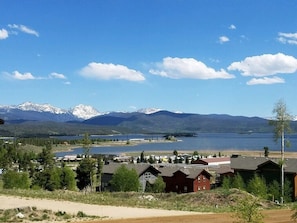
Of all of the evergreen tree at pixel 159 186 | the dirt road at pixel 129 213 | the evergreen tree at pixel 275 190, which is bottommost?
the evergreen tree at pixel 159 186

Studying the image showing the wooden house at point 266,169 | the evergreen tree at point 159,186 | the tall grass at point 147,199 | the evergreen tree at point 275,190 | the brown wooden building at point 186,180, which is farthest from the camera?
the brown wooden building at point 186,180

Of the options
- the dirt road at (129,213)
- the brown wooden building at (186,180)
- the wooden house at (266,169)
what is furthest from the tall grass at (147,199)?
the brown wooden building at (186,180)

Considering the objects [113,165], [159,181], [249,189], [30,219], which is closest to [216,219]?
[30,219]

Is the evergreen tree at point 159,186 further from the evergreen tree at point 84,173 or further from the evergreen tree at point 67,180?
the evergreen tree at point 67,180

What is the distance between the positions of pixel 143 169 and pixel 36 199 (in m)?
45.3

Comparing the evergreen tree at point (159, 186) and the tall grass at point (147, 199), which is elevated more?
the tall grass at point (147, 199)

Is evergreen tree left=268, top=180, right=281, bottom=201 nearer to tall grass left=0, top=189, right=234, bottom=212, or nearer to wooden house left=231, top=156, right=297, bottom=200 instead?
wooden house left=231, top=156, right=297, bottom=200

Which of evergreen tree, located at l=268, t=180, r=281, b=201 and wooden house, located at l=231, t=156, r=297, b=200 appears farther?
wooden house, located at l=231, t=156, r=297, b=200

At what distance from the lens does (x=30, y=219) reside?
27406 millimetres

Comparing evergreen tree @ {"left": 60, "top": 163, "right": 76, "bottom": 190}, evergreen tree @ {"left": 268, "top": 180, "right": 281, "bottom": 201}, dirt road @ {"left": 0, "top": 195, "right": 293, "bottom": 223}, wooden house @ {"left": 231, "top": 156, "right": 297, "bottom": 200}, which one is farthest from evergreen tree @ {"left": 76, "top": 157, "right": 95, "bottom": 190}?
dirt road @ {"left": 0, "top": 195, "right": 293, "bottom": 223}

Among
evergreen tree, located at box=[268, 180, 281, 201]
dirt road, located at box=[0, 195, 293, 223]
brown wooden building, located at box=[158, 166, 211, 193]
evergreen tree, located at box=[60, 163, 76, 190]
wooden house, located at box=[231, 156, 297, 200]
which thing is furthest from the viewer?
brown wooden building, located at box=[158, 166, 211, 193]

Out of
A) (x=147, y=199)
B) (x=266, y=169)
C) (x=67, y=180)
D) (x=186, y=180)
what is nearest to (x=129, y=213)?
(x=147, y=199)

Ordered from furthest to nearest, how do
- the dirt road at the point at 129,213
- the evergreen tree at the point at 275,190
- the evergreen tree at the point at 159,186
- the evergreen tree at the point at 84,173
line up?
the evergreen tree at the point at 84,173
the evergreen tree at the point at 159,186
the evergreen tree at the point at 275,190
the dirt road at the point at 129,213

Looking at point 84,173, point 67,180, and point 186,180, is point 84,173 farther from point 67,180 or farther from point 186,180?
point 186,180
